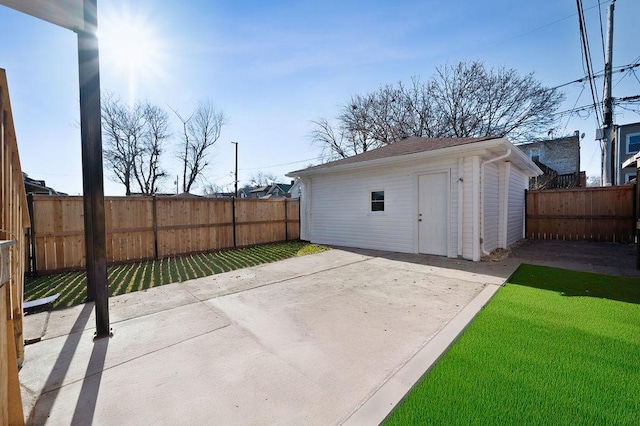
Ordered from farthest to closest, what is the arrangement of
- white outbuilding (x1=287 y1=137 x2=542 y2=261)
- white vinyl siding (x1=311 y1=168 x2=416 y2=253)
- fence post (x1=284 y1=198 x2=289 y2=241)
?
fence post (x1=284 y1=198 x2=289 y2=241), white vinyl siding (x1=311 y1=168 x2=416 y2=253), white outbuilding (x1=287 y1=137 x2=542 y2=261)

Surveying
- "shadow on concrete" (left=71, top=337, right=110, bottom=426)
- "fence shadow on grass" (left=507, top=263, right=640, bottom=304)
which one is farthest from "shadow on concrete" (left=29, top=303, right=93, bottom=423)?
"fence shadow on grass" (left=507, top=263, right=640, bottom=304)

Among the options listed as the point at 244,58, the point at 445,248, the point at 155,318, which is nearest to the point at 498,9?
the point at 445,248

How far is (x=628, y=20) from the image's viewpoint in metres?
9.63

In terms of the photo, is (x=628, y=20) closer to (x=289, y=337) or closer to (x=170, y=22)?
(x=170, y=22)

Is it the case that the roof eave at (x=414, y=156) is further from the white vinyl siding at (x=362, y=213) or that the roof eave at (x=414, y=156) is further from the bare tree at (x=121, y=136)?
the bare tree at (x=121, y=136)

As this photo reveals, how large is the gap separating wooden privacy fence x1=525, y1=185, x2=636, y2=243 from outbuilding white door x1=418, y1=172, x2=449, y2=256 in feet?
20.1

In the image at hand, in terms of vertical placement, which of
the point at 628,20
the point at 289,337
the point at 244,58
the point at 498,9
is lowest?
the point at 289,337

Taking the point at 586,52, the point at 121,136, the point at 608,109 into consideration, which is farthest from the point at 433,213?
the point at 121,136

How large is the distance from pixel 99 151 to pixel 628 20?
1601cm

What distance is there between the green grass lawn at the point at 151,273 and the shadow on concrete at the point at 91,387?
6.50 feet

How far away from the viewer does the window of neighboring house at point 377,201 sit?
859 cm

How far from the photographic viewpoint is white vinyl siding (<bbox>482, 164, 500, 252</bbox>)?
7250 millimetres

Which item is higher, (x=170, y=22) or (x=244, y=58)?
(x=244, y=58)

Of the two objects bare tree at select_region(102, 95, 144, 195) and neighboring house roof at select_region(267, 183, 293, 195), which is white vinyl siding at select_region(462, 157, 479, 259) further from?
neighboring house roof at select_region(267, 183, 293, 195)
